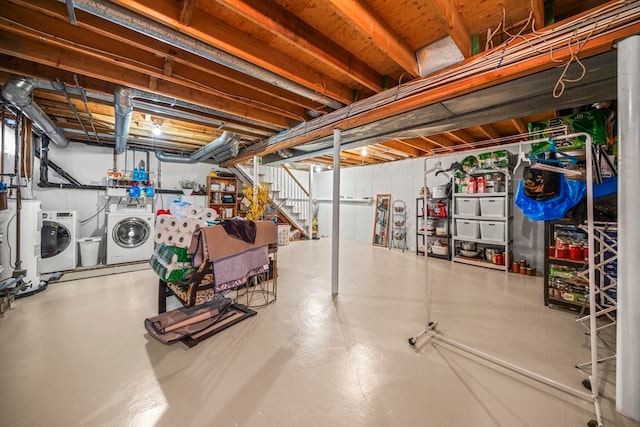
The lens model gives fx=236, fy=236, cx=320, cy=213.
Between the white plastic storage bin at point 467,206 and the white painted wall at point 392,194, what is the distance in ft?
2.22

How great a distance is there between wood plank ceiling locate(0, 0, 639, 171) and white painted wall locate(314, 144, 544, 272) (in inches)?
123

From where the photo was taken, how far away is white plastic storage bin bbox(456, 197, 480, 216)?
16.2ft

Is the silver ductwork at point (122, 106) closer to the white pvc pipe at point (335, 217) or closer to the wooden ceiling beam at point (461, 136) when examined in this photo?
the white pvc pipe at point (335, 217)

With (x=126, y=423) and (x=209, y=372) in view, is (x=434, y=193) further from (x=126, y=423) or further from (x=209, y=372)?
(x=126, y=423)

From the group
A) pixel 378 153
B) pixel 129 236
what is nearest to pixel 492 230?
pixel 378 153

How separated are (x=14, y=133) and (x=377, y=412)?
6085mm

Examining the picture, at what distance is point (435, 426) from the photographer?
1.38 meters

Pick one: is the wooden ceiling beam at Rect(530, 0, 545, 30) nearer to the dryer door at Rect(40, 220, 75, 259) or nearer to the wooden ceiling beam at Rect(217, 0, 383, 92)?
the wooden ceiling beam at Rect(217, 0, 383, 92)

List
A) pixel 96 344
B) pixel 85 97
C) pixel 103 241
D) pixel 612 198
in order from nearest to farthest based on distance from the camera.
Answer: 1. pixel 612 198
2. pixel 96 344
3. pixel 85 97
4. pixel 103 241

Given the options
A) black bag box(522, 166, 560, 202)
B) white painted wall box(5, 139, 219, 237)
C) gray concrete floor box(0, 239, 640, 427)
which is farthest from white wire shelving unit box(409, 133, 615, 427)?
white painted wall box(5, 139, 219, 237)

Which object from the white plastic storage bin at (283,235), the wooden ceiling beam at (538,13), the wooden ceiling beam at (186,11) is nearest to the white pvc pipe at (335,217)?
the wooden ceiling beam at (186,11)

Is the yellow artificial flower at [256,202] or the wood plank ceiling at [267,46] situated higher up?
the wood plank ceiling at [267,46]

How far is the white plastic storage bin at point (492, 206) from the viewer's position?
15.1ft

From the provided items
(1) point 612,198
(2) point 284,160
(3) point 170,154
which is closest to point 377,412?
(1) point 612,198
